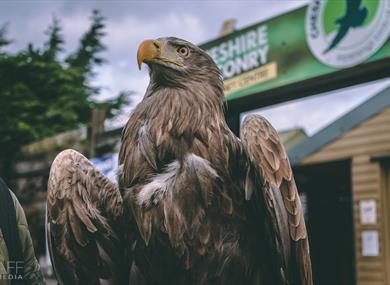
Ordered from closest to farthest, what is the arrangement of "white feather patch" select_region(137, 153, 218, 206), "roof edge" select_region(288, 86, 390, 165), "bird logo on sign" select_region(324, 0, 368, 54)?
"white feather patch" select_region(137, 153, 218, 206), "bird logo on sign" select_region(324, 0, 368, 54), "roof edge" select_region(288, 86, 390, 165)

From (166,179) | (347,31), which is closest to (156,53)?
(166,179)

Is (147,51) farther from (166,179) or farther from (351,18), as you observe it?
(351,18)

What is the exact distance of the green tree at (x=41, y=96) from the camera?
37.5 feet

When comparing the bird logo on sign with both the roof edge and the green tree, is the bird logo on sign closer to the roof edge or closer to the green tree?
the roof edge

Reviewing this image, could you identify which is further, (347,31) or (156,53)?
(347,31)

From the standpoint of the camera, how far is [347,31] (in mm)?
7027

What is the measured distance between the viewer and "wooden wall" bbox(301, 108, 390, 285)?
9438 mm

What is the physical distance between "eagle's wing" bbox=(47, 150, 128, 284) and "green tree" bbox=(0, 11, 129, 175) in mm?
7552

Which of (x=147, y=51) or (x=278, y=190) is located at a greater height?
(x=147, y=51)

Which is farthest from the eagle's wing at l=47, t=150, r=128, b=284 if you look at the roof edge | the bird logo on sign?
the roof edge

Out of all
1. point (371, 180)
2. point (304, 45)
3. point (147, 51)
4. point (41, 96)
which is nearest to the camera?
point (147, 51)

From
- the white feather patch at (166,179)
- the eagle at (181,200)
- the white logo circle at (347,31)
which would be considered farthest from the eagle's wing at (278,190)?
the white logo circle at (347,31)

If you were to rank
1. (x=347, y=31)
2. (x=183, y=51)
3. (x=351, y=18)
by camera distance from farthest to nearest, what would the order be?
(x=347, y=31) < (x=351, y=18) < (x=183, y=51)

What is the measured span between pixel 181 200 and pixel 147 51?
66 centimetres
